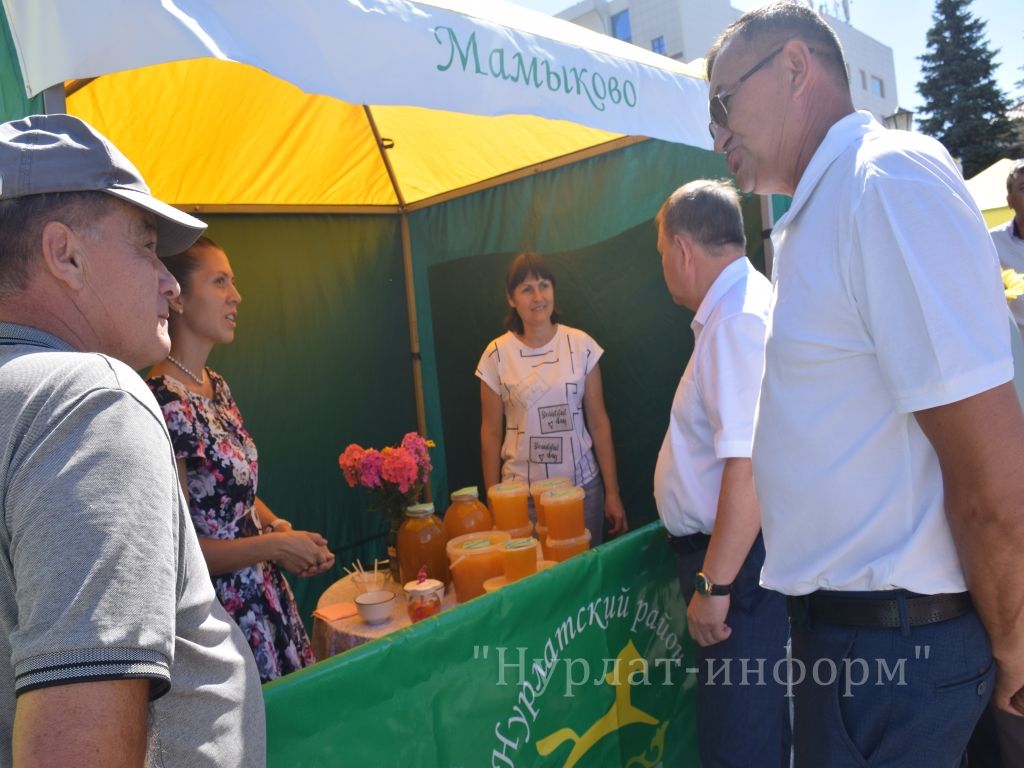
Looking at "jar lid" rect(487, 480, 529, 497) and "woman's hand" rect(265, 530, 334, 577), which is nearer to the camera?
"woman's hand" rect(265, 530, 334, 577)

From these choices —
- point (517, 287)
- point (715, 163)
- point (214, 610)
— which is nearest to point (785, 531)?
point (214, 610)

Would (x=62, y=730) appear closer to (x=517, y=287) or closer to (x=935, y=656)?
(x=935, y=656)

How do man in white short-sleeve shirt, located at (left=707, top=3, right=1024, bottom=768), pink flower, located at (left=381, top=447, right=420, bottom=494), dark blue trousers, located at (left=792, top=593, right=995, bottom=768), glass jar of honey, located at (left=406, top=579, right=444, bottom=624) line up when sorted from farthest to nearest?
1. pink flower, located at (left=381, top=447, right=420, bottom=494)
2. glass jar of honey, located at (left=406, top=579, right=444, bottom=624)
3. dark blue trousers, located at (left=792, top=593, right=995, bottom=768)
4. man in white short-sleeve shirt, located at (left=707, top=3, right=1024, bottom=768)

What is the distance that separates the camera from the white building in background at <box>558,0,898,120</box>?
95.7ft

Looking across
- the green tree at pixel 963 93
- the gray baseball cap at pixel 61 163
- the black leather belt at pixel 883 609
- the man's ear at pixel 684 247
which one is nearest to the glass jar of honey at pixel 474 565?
the man's ear at pixel 684 247

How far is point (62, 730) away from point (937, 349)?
3.71ft

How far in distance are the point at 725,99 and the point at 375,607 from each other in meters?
1.68

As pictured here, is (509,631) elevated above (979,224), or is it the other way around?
(979,224)

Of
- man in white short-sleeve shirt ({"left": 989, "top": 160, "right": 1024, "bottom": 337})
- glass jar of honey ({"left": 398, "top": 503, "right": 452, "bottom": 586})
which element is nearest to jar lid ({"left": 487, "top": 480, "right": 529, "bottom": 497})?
glass jar of honey ({"left": 398, "top": 503, "right": 452, "bottom": 586})

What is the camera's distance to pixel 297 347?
4.14 m

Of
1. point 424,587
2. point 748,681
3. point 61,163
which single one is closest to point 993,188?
point 748,681

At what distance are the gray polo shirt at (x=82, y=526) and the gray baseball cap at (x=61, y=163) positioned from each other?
0.60ft

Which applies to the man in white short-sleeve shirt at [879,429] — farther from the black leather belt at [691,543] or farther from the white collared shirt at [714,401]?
the black leather belt at [691,543]

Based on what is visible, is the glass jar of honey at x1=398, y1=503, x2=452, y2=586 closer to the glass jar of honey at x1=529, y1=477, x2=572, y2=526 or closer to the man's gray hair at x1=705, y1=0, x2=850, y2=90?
the glass jar of honey at x1=529, y1=477, x2=572, y2=526
